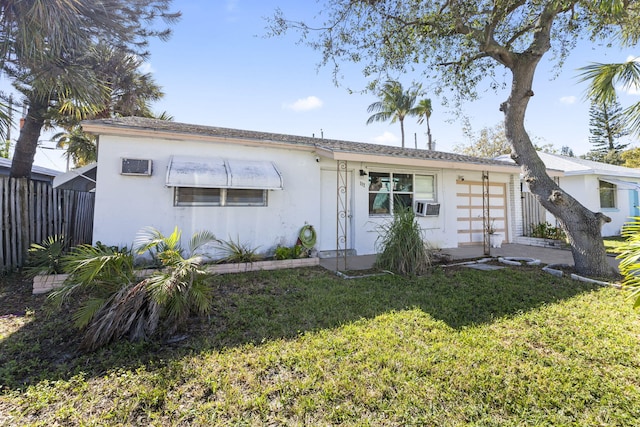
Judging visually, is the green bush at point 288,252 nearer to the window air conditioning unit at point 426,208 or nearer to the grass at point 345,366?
the grass at point 345,366

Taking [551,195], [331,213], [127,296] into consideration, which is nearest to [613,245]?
[127,296]

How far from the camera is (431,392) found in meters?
2.78

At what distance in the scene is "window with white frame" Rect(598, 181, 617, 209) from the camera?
15828 mm

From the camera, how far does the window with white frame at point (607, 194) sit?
15.8 metres

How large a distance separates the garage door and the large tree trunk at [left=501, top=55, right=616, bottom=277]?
13.0ft

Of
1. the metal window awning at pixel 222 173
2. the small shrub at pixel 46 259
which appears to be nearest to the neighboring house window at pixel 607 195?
the metal window awning at pixel 222 173

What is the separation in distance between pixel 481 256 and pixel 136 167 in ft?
34.9

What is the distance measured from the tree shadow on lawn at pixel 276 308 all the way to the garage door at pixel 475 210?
14.1ft

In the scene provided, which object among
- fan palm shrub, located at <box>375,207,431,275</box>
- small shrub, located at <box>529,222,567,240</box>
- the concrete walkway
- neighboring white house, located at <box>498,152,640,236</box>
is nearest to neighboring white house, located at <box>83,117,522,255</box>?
the concrete walkway

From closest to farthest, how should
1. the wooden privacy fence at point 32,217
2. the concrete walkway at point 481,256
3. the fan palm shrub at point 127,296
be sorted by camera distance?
the fan palm shrub at point 127,296, the wooden privacy fence at point 32,217, the concrete walkway at point 481,256

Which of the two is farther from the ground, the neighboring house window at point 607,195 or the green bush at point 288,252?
the neighboring house window at point 607,195

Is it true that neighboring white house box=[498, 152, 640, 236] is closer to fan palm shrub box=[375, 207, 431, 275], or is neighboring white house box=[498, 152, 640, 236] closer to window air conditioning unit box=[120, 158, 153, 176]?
fan palm shrub box=[375, 207, 431, 275]

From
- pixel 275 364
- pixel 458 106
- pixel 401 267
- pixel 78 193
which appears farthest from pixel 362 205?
pixel 78 193

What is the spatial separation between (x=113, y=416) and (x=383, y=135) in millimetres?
31190
